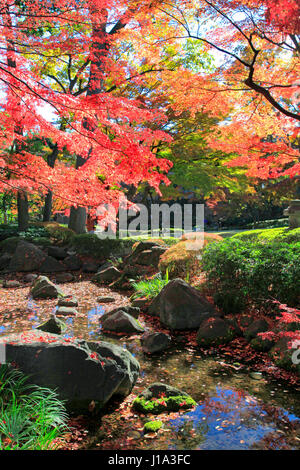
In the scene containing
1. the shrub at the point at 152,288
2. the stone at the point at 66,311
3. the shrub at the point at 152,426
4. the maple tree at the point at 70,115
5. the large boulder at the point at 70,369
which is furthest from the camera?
the shrub at the point at 152,288

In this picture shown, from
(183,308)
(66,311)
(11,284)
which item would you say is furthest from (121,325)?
(11,284)

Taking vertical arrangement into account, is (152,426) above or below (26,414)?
below

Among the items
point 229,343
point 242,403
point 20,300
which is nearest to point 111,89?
point 20,300

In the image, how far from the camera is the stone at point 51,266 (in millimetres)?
11781

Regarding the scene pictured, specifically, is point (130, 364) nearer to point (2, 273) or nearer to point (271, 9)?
point (271, 9)

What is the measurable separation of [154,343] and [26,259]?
25.9 ft

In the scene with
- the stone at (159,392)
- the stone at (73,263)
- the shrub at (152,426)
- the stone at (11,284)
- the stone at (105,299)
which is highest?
the stone at (73,263)

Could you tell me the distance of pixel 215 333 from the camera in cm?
541

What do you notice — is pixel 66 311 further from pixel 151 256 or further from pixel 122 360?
pixel 151 256

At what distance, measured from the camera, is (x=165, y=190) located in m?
18.6

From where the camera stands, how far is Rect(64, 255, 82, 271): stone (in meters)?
12.2

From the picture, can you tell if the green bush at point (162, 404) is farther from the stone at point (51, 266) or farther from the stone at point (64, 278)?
the stone at point (51, 266)

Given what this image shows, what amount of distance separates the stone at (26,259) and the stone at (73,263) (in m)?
0.82

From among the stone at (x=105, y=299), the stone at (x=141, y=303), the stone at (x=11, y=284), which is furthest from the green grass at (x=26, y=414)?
the stone at (x=11, y=284)
